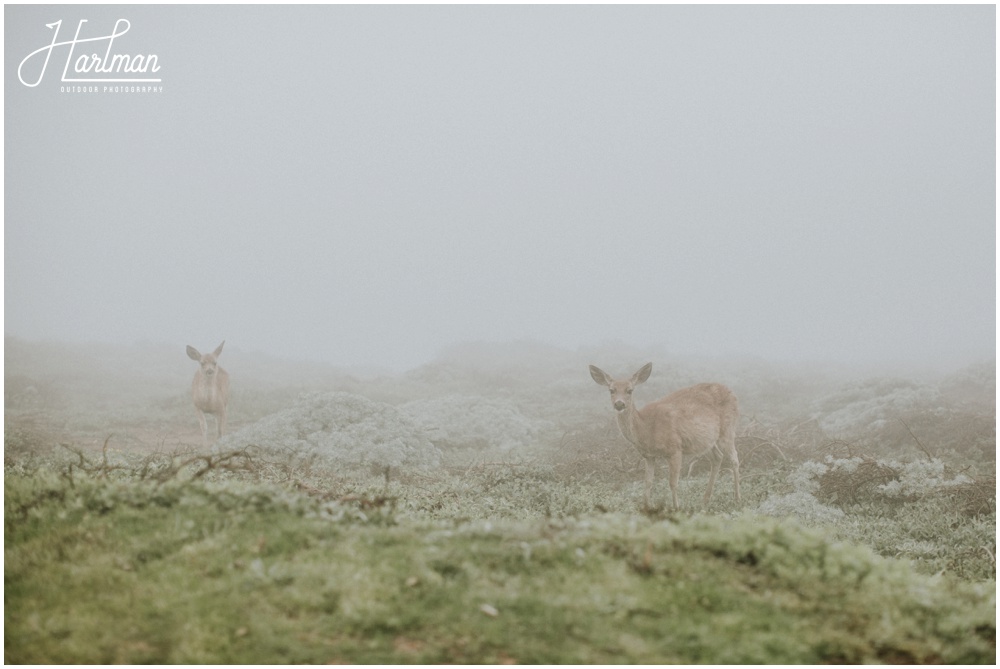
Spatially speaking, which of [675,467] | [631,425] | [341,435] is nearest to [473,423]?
[341,435]

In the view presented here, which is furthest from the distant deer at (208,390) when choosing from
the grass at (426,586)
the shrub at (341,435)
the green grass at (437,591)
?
the green grass at (437,591)

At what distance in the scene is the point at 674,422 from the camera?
45.3ft

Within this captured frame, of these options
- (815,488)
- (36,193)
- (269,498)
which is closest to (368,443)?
(815,488)

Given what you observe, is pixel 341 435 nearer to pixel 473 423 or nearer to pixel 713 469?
pixel 473 423

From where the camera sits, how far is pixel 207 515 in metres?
6.11

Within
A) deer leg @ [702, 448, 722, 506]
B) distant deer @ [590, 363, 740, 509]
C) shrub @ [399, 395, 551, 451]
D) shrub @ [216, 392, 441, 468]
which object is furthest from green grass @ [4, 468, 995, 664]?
shrub @ [399, 395, 551, 451]

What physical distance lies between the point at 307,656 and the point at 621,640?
197 centimetres

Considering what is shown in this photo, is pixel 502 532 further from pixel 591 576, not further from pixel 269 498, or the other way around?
pixel 269 498

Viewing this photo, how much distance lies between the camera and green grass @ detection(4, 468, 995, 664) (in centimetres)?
468

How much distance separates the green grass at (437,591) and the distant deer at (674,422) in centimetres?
726

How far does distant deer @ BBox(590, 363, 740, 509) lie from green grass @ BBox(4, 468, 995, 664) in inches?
286

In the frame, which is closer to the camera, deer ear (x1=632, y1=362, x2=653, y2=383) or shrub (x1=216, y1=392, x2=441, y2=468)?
deer ear (x1=632, y1=362, x2=653, y2=383)

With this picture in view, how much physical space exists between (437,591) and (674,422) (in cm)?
946

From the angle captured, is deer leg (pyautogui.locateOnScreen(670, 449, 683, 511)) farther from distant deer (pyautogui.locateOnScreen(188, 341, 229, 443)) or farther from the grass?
distant deer (pyautogui.locateOnScreen(188, 341, 229, 443))
